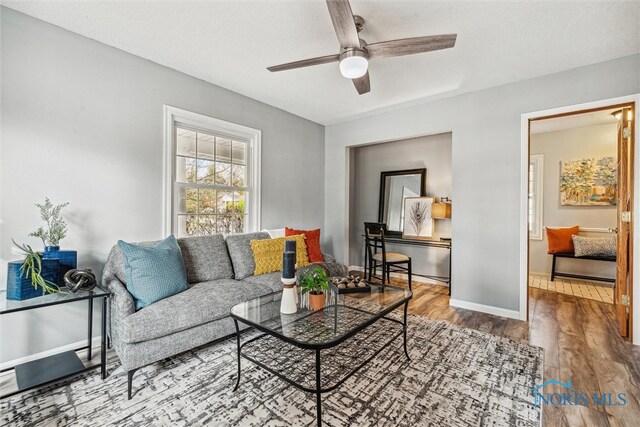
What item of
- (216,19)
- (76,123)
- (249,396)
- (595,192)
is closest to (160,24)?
(216,19)

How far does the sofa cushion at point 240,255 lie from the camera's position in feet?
10.0

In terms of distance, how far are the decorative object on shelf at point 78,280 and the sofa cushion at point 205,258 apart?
78 cm

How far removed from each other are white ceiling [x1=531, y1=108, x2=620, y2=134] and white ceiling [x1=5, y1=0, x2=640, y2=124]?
1872 mm

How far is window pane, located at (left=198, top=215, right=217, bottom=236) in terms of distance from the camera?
3.37 m

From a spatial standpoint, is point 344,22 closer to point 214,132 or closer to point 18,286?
point 214,132

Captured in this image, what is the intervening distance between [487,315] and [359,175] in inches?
124

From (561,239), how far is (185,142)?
5.71 m

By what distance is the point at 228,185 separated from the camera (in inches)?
143

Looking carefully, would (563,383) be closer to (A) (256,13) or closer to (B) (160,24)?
(A) (256,13)

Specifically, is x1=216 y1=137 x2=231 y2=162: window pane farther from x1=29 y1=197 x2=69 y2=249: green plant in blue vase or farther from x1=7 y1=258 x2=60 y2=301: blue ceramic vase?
x1=7 y1=258 x2=60 y2=301: blue ceramic vase

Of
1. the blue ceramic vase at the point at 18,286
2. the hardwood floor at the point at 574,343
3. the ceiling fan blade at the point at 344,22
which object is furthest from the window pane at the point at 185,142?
the hardwood floor at the point at 574,343

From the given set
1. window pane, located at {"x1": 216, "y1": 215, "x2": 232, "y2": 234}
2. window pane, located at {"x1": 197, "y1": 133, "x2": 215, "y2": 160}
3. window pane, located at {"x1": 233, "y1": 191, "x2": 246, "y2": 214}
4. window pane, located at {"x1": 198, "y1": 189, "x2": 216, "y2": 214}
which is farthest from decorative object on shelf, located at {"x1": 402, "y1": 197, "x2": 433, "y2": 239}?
window pane, located at {"x1": 197, "y1": 133, "x2": 215, "y2": 160}

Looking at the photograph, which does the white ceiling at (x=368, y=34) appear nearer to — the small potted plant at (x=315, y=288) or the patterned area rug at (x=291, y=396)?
the small potted plant at (x=315, y=288)

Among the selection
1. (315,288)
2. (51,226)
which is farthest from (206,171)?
(315,288)
